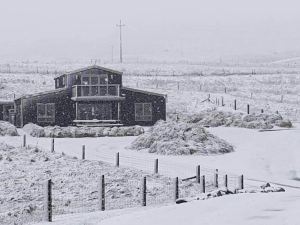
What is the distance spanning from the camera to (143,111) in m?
63.6

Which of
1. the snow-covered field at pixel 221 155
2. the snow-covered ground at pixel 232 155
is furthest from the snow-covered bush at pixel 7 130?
the snow-covered ground at pixel 232 155

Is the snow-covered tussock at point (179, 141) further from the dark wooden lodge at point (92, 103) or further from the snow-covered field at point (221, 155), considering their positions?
the dark wooden lodge at point (92, 103)

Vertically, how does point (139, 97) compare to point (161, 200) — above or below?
above

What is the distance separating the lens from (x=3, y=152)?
37.8 meters

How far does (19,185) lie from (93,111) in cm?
3537

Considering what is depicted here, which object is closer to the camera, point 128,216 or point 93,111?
point 128,216

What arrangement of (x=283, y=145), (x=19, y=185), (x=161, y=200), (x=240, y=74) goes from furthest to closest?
(x=240, y=74), (x=283, y=145), (x=19, y=185), (x=161, y=200)

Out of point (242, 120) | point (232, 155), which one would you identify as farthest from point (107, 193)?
point (242, 120)

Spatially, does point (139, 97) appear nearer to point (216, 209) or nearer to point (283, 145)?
point (283, 145)

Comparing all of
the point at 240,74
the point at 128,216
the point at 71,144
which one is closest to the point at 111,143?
the point at 71,144

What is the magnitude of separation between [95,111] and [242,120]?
15278 mm

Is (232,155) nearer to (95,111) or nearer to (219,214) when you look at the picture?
(95,111)

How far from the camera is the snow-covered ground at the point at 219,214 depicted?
13.9 meters

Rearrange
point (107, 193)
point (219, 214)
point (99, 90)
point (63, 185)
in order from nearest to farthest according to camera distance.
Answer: point (219, 214)
point (107, 193)
point (63, 185)
point (99, 90)
